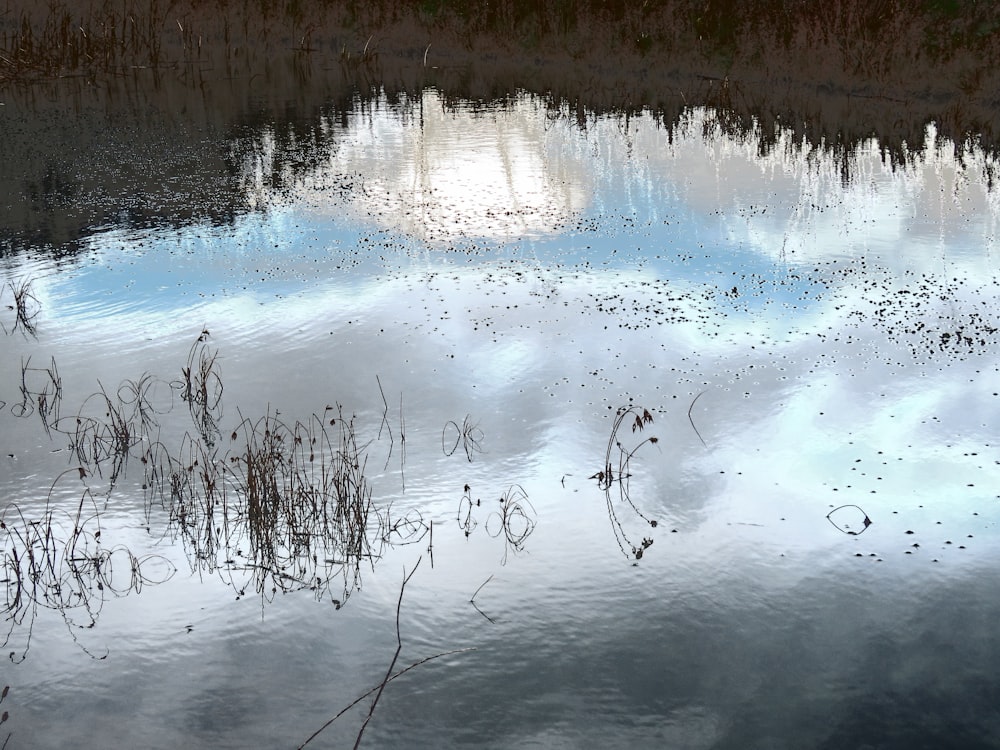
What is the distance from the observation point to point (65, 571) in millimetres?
5734

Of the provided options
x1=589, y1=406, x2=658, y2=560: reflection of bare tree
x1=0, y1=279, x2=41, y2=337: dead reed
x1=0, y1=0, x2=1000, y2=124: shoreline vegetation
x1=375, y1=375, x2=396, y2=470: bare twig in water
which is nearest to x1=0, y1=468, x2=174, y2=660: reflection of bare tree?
x1=375, y1=375, x2=396, y2=470: bare twig in water

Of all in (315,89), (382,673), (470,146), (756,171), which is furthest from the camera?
(315,89)

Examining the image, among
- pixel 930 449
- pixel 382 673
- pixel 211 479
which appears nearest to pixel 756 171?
pixel 930 449

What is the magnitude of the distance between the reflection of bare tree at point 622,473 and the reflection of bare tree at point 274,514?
1251mm

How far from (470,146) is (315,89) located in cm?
589

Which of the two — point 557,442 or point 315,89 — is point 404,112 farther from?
point 557,442

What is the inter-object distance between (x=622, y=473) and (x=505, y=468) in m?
0.69

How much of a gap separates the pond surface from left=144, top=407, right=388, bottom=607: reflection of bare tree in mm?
26

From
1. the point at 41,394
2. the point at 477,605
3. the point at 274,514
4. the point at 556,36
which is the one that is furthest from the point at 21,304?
the point at 556,36

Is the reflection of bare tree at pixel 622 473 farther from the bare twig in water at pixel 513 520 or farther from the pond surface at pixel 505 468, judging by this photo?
the bare twig in water at pixel 513 520

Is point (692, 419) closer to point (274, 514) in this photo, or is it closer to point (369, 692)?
point (274, 514)

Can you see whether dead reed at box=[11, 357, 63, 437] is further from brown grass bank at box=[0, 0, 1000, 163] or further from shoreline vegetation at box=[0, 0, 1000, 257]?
brown grass bank at box=[0, 0, 1000, 163]

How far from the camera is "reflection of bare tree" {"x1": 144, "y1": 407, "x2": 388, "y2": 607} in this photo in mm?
5734

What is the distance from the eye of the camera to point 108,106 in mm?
19000
